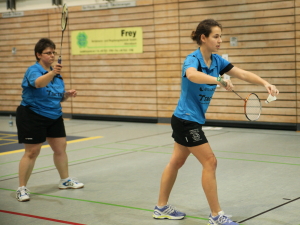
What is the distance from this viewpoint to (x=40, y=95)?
4.98 metres

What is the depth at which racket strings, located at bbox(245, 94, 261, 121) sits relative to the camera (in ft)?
13.9

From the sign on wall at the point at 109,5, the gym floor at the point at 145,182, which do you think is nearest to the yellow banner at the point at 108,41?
the sign on wall at the point at 109,5

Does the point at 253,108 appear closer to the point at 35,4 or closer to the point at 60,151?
the point at 60,151

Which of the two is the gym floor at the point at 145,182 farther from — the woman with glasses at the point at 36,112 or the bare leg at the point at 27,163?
the woman with glasses at the point at 36,112

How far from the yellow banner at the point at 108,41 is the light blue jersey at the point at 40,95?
6262mm

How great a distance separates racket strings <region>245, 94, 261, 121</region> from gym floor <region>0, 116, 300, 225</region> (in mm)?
845

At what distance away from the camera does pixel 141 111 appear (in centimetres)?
1132

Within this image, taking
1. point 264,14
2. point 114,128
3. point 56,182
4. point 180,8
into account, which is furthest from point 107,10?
point 56,182

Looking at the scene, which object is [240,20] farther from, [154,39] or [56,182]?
[56,182]

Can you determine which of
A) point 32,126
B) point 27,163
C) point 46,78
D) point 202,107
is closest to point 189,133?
point 202,107

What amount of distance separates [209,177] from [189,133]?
0.38 m

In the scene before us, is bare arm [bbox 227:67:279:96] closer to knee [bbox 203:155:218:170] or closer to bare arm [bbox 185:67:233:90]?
bare arm [bbox 185:67:233:90]

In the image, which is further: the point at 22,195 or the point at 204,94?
the point at 22,195

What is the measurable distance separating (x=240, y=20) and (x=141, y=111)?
3204mm
